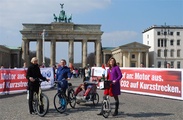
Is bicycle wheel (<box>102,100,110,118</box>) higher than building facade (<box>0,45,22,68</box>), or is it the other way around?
building facade (<box>0,45,22,68</box>)

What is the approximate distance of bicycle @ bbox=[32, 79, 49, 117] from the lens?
33.9ft

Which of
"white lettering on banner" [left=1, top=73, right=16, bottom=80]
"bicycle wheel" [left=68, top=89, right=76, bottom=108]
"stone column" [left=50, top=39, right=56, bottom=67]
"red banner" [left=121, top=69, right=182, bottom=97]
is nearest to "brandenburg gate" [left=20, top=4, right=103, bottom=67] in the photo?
"stone column" [left=50, top=39, right=56, bottom=67]

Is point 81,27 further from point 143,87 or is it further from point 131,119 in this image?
point 131,119

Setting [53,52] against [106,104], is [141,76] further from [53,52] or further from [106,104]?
[53,52]

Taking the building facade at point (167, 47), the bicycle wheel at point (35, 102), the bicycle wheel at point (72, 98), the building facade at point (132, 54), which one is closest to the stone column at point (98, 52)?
the building facade at point (132, 54)

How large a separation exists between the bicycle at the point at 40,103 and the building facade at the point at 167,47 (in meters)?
99.7

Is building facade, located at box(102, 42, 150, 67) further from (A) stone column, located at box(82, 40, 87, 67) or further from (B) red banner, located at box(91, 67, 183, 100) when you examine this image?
(B) red banner, located at box(91, 67, 183, 100)

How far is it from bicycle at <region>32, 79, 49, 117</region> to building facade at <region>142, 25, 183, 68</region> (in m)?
99.7

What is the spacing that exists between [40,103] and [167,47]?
104 meters

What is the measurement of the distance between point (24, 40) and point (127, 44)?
32885mm

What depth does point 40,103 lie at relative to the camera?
10344mm

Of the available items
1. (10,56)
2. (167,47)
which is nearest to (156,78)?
(10,56)

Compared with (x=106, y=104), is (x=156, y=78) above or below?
above

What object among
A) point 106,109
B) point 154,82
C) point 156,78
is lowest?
point 106,109
